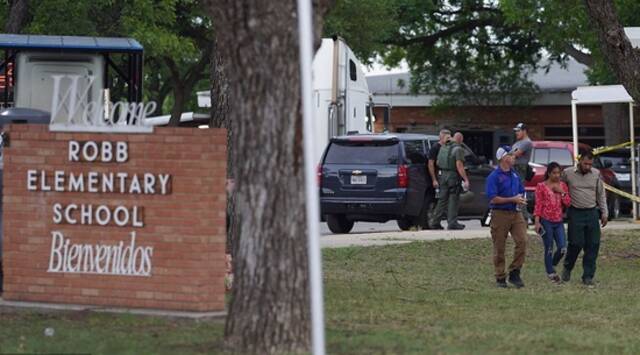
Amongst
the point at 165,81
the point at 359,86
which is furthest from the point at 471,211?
the point at 165,81

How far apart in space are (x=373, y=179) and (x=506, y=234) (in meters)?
7.71

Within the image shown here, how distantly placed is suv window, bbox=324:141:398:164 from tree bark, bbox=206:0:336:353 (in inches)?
556

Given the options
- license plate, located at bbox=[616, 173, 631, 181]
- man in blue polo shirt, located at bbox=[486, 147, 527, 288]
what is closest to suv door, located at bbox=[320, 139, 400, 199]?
man in blue polo shirt, located at bbox=[486, 147, 527, 288]

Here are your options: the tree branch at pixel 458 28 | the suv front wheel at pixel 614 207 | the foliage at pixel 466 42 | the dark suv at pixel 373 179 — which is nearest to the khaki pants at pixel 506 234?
the dark suv at pixel 373 179

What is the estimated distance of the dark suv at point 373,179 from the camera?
2370 cm

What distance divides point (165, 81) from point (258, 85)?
3941 centimetres

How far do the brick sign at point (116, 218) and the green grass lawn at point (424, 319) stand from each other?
33 cm

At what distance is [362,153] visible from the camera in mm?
24141

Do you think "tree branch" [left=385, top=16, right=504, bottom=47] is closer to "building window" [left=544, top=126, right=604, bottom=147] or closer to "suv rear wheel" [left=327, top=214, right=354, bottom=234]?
"building window" [left=544, top=126, right=604, bottom=147]

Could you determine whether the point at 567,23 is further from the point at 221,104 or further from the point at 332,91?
the point at 221,104

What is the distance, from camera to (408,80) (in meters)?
50.5

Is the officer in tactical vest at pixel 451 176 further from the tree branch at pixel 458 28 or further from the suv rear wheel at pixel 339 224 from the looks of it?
the tree branch at pixel 458 28

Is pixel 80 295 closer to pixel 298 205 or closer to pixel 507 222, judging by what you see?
pixel 298 205

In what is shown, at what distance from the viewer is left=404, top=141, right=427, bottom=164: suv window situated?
2412cm
